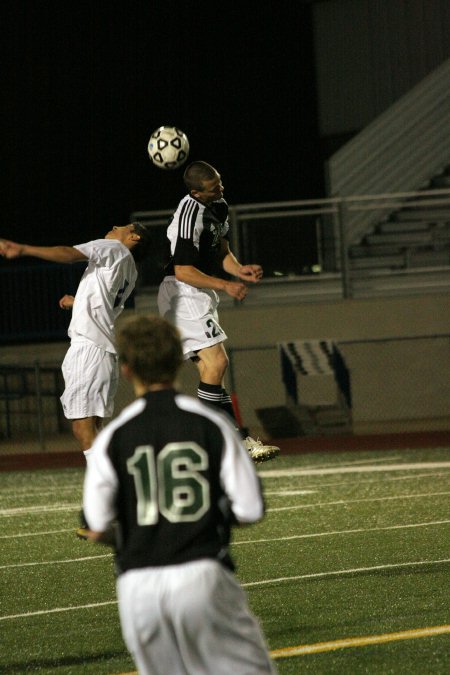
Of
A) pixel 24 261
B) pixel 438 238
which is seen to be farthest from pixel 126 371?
pixel 24 261

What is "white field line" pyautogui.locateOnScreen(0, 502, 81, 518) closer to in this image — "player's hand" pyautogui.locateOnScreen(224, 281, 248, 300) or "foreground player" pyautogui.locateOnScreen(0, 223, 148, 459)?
"foreground player" pyautogui.locateOnScreen(0, 223, 148, 459)

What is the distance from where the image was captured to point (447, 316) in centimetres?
2105

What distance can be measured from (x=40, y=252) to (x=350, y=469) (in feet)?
25.1

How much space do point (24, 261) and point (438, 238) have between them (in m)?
9.56

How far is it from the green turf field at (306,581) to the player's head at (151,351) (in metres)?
2.26

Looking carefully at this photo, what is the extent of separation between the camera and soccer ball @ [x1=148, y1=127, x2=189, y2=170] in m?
Result: 10.7

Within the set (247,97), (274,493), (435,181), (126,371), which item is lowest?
(274,493)

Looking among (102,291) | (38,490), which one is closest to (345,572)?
(102,291)

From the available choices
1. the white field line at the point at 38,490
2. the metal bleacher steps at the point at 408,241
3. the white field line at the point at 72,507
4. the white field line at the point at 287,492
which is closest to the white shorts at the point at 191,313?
the white field line at the point at 72,507

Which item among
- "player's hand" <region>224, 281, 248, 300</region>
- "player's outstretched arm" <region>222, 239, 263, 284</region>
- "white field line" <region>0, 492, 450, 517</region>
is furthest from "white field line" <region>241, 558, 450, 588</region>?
"white field line" <region>0, 492, 450, 517</region>

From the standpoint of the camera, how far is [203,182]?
31.6ft

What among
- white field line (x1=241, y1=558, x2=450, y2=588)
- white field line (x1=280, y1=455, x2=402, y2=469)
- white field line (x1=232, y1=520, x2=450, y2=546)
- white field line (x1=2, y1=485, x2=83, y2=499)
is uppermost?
white field line (x1=241, y1=558, x2=450, y2=588)

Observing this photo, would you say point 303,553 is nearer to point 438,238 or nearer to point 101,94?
point 438,238

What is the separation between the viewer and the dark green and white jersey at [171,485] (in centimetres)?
418
